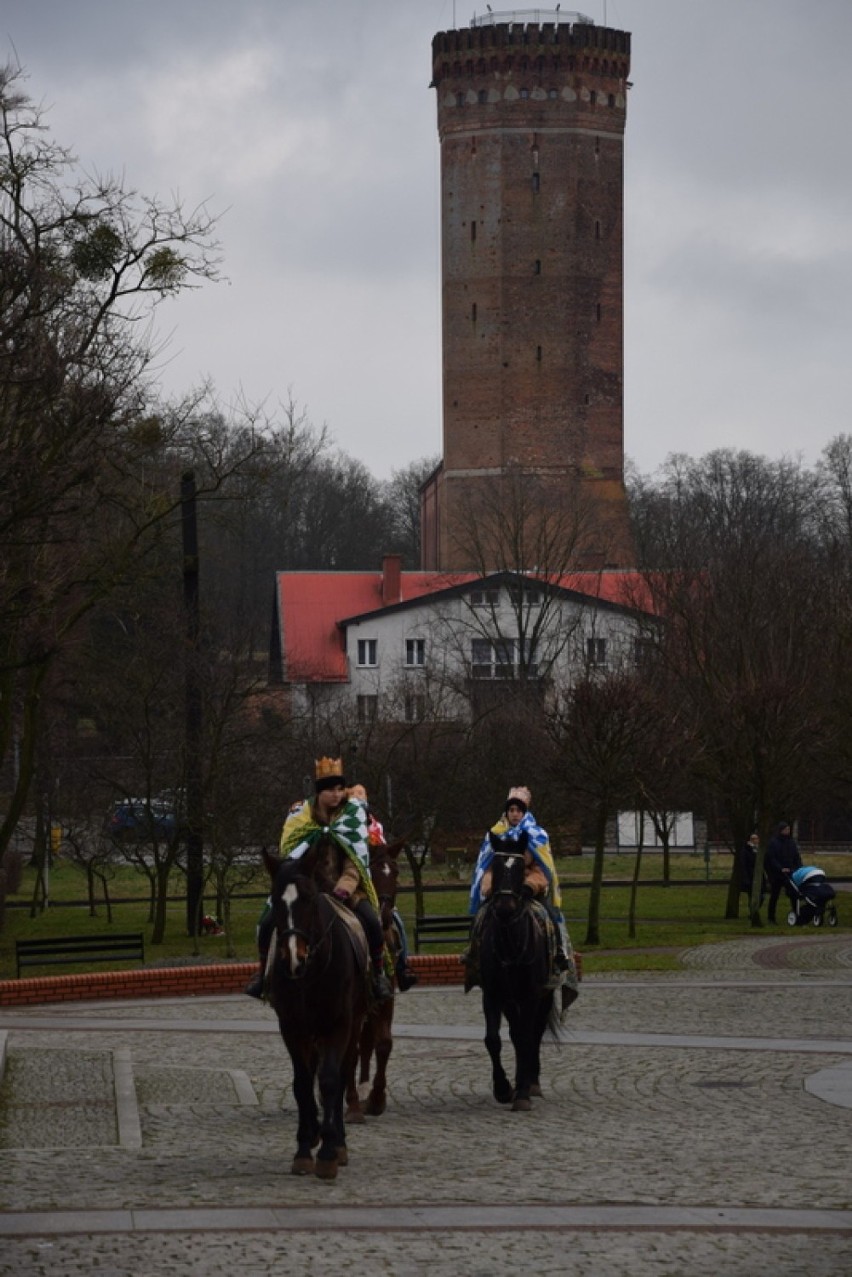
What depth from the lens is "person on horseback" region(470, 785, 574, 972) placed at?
1509cm

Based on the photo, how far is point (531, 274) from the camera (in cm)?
8338

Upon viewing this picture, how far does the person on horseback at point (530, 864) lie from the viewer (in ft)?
49.5

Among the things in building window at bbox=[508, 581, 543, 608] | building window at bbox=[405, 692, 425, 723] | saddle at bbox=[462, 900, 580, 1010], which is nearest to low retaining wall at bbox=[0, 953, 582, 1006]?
saddle at bbox=[462, 900, 580, 1010]

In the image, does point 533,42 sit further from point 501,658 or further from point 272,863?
point 272,863

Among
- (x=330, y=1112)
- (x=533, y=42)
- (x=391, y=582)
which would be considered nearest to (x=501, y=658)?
(x=391, y=582)

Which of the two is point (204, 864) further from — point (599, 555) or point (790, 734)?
point (599, 555)

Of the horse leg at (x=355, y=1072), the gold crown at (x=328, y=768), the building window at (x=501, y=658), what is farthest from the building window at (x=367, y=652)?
the gold crown at (x=328, y=768)

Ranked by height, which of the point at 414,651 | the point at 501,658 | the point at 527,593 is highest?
the point at 527,593

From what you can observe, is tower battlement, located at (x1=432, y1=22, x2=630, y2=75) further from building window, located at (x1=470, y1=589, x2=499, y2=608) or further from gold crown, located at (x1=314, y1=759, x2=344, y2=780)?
gold crown, located at (x1=314, y1=759, x2=344, y2=780)

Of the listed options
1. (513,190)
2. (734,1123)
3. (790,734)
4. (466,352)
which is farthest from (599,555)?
(734,1123)

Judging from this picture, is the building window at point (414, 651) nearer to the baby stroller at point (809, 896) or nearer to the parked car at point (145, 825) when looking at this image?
the parked car at point (145, 825)

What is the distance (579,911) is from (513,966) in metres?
26.0

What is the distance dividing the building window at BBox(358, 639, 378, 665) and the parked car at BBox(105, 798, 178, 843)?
43.1 meters

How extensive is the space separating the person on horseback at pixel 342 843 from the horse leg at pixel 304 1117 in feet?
1.75
